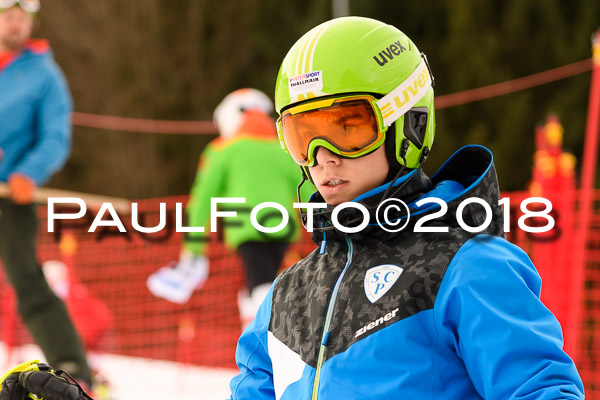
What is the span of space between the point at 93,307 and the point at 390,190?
239 inches

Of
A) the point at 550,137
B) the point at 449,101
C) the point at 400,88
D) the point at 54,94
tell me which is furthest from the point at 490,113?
the point at 400,88

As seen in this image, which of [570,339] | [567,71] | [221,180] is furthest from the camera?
[567,71]

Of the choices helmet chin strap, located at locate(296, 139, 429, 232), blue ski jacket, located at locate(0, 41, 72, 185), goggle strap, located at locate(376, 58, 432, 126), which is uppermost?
blue ski jacket, located at locate(0, 41, 72, 185)

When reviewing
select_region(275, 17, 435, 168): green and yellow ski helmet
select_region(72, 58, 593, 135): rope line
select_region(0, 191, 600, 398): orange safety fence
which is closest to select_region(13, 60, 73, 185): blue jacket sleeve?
select_region(0, 191, 600, 398): orange safety fence

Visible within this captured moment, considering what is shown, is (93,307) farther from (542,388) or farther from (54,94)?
(542,388)

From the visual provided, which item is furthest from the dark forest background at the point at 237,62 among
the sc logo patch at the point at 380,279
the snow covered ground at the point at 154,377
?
the sc logo patch at the point at 380,279

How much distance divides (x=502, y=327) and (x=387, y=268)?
10.7 inches

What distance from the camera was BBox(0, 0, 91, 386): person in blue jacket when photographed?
14.0ft

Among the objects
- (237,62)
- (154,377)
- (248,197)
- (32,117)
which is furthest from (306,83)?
(237,62)

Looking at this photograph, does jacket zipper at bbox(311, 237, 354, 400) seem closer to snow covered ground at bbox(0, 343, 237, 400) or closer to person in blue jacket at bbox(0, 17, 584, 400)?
person in blue jacket at bbox(0, 17, 584, 400)

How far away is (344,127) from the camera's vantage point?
1.74 metres

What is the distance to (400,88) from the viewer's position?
5.81 feet

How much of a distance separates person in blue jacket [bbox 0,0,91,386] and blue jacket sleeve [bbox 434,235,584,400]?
315cm

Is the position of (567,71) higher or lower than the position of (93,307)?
higher
